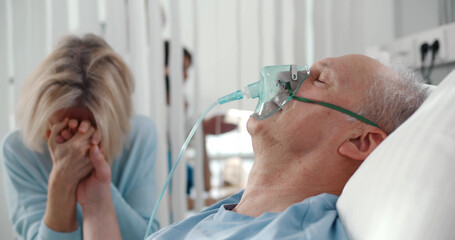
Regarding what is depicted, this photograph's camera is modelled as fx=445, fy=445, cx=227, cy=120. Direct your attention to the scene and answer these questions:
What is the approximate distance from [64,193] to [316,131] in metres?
0.91

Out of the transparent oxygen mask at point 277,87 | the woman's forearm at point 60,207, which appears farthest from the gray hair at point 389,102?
the woman's forearm at point 60,207

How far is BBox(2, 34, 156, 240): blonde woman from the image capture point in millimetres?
1521

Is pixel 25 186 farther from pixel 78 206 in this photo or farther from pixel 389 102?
pixel 389 102

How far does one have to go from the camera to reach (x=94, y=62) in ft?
5.51

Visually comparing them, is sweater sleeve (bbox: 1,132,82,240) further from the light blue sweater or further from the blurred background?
the blurred background

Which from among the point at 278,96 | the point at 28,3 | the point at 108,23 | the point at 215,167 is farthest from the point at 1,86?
the point at 278,96

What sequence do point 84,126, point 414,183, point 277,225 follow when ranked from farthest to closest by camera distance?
1. point 84,126
2. point 277,225
3. point 414,183

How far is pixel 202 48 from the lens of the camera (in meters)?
2.47

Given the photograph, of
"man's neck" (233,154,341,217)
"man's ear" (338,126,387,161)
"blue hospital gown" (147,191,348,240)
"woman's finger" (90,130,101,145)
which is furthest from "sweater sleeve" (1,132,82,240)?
"man's ear" (338,126,387,161)

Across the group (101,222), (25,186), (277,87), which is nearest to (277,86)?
(277,87)

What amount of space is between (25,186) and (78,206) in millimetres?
212

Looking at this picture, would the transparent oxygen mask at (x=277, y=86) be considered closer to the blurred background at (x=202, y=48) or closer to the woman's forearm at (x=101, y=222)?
the woman's forearm at (x=101, y=222)

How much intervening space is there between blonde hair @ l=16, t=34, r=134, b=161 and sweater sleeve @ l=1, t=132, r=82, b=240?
6 centimetres

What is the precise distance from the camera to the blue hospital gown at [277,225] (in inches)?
33.1
